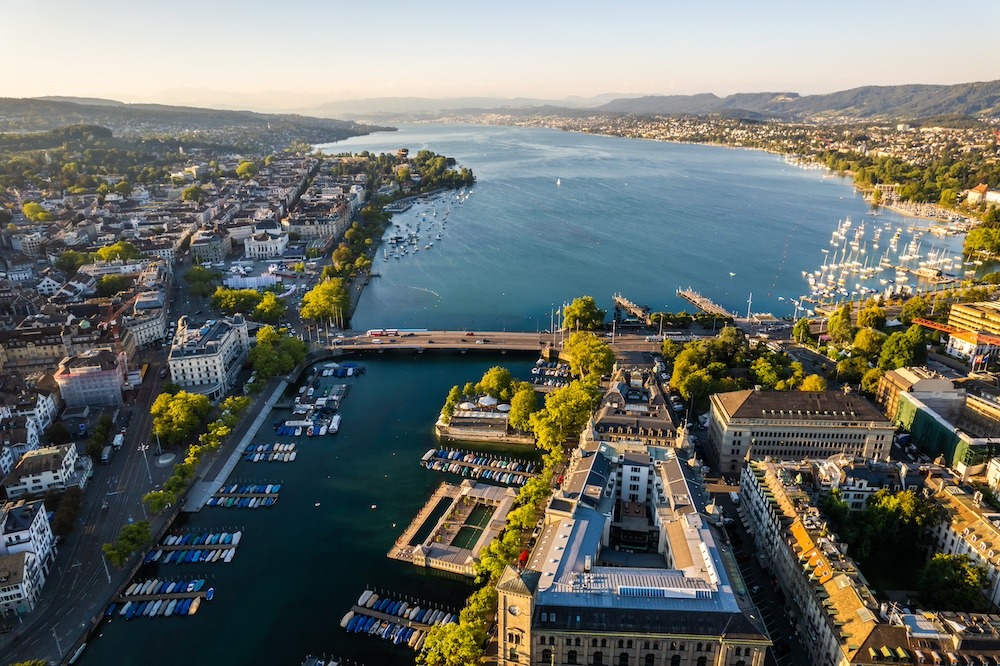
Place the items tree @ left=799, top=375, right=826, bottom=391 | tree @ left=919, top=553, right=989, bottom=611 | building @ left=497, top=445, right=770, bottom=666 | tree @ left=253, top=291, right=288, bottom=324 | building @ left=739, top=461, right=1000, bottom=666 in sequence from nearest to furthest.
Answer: building @ left=739, top=461, right=1000, bottom=666
building @ left=497, top=445, right=770, bottom=666
tree @ left=919, top=553, right=989, bottom=611
tree @ left=799, top=375, right=826, bottom=391
tree @ left=253, top=291, right=288, bottom=324

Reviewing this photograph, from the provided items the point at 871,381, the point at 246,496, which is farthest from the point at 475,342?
the point at 871,381

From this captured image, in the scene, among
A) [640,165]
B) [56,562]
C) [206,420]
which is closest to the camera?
[56,562]

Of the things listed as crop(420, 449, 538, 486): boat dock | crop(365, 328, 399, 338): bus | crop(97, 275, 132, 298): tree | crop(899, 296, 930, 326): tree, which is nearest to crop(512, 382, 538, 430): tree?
crop(420, 449, 538, 486): boat dock

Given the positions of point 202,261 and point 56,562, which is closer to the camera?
point 56,562

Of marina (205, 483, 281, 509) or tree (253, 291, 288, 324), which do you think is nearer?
marina (205, 483, 281, 509)

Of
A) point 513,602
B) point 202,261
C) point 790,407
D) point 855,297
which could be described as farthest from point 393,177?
point 513,602

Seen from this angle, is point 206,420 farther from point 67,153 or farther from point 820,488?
point 67,153

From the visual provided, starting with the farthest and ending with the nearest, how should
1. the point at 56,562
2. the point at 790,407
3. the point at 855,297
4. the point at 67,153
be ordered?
the point at 67,153 < the point at 855,297 < the point at 790,407 < the point at 56,562

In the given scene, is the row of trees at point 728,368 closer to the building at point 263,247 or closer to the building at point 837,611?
the building at point 837,611

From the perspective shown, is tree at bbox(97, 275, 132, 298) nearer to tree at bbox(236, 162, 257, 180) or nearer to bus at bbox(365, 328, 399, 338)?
bus at bbox(365, 328, 399, 338)
